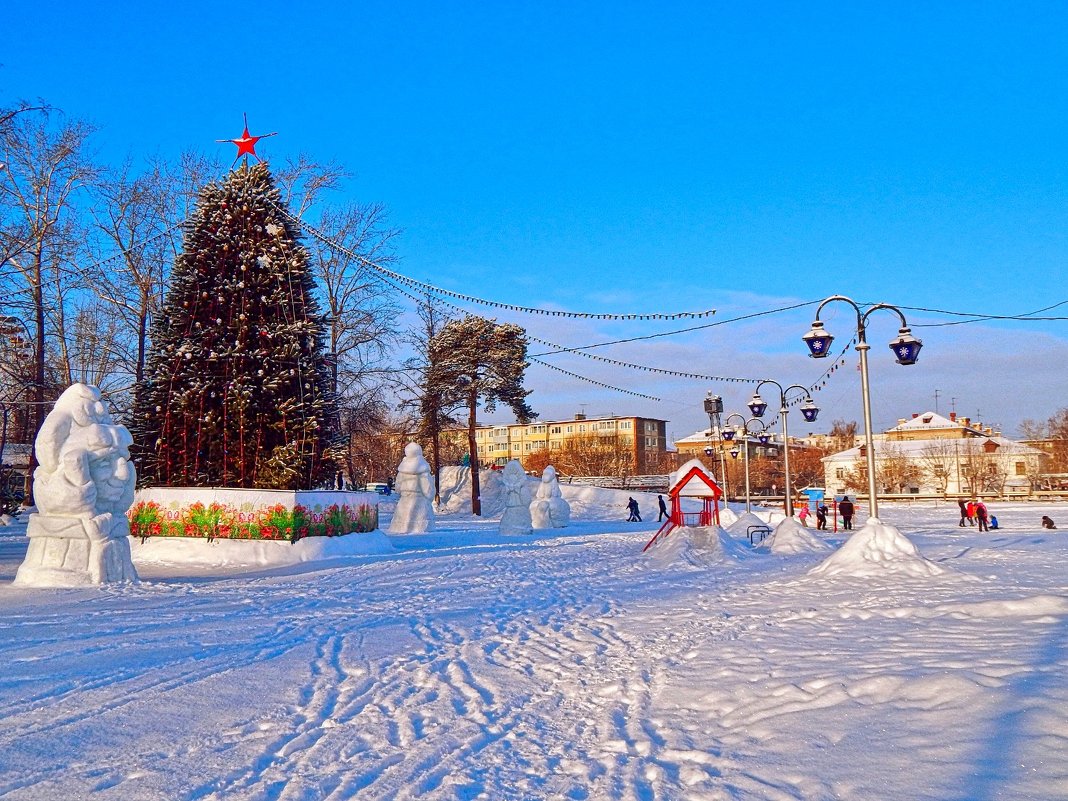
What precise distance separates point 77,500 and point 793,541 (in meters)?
16.0

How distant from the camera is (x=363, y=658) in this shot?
7461 millimetres

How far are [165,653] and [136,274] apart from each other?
25.1 meters

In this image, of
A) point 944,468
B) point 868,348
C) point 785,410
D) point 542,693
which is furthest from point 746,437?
point 944,468

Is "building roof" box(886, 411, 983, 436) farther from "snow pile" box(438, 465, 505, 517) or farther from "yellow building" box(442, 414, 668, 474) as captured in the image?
"snow pile" box(438, 465, 505, 517)

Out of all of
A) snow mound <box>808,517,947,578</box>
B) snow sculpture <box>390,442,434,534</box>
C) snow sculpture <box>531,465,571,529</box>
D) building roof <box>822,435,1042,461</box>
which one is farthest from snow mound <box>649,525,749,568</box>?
building roof <box>822,435,1042,461</box>

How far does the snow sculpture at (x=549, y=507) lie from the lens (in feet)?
113

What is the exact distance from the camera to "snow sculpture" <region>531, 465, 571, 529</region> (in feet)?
113

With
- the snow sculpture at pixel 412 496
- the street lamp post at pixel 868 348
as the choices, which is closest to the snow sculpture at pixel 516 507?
the snow sculpture at pixel 412 496

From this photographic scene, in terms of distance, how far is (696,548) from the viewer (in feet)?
61.4

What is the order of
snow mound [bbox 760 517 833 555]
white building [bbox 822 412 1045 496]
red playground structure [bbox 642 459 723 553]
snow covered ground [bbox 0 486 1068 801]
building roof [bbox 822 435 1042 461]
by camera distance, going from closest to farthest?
snow covered ground [bbox 0 486 1068 801], snow mound [bbox 760 517 833 555], red playground structure [bbox 642 459 723 553], white building [bbox 822 412 1045 496], building roof [bbox 822 435 1042 461]

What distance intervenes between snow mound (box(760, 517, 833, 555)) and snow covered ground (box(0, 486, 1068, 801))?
8221 millimetres

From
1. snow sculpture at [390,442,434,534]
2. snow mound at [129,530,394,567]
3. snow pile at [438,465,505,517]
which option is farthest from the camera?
snow pile at [438,465,505,517]

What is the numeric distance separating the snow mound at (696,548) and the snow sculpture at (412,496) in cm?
1178

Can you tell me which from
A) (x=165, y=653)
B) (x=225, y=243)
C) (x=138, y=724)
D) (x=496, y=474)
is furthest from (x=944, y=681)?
(x=496, y=474)
